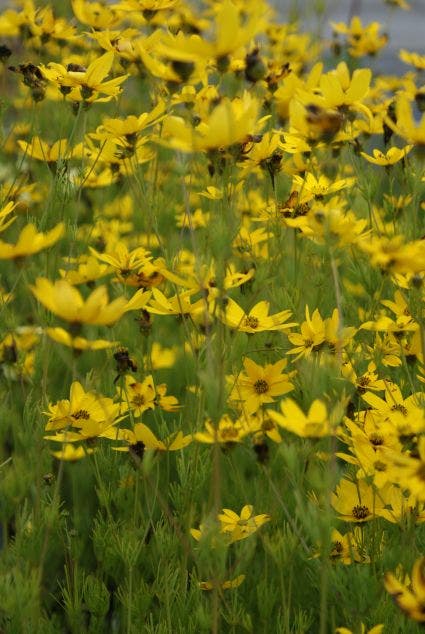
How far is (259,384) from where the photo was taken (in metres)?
1.18

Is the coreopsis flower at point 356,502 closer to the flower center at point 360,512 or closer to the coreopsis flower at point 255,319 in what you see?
the flower center at point 360,512

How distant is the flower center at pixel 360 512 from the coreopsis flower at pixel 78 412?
0.96ft

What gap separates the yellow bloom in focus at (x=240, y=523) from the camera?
41.1 inches

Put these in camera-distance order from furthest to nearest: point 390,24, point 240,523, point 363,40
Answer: point 390,24 < point 363,40 < point 240,523

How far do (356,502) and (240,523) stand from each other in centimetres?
14

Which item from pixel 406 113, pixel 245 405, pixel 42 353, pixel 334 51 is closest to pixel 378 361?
pixel 245 405

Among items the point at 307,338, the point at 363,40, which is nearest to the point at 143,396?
the point at 307,338

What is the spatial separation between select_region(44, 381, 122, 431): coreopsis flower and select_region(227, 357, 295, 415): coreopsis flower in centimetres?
15

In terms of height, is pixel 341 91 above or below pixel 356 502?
above

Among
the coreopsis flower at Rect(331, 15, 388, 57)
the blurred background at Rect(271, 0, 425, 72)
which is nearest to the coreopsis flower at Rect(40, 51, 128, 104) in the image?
the coreopsis flower at Rect(331, 15, 388, 57)

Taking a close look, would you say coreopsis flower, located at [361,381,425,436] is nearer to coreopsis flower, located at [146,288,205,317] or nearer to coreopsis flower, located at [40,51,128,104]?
coreopsis flower, located at [146,288,205,317]

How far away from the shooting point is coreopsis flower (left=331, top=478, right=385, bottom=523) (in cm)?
104

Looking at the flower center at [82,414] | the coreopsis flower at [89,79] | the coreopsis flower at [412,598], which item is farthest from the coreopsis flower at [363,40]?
the coreopsis flower at [412,598]

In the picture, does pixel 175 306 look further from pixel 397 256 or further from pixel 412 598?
pixel 412 598
